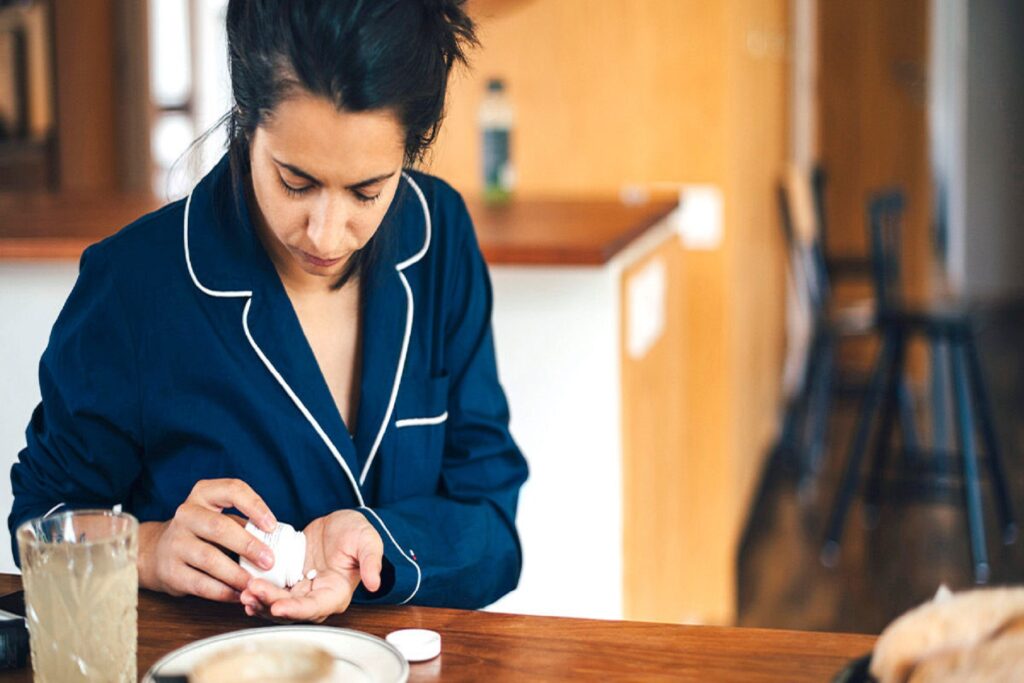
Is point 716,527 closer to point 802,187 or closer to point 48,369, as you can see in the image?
point 802,187

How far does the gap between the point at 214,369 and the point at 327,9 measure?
0.36 metres

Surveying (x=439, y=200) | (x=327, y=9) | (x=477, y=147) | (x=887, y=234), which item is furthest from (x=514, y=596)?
(x=887, y=234)

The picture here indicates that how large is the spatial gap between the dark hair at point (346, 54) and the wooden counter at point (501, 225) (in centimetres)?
91

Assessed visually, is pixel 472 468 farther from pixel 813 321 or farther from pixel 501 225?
pixel 813 321

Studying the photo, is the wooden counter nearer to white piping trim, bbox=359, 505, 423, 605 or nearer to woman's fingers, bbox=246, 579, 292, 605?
white piping trim, bbox=359, 505, 423, 605

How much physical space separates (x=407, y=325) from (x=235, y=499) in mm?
330

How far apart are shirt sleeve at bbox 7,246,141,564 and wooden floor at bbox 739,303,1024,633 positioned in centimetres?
238

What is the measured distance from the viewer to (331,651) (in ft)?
2.81

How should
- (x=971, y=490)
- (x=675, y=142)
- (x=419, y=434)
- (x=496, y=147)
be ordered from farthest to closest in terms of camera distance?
(x=971, y=490), (x=675, y=142), (x=496, y=147), (x=419, y=434)

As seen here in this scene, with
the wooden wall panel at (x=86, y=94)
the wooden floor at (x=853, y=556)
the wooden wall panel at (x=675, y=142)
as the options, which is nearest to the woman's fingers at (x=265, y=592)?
the wooden wall panel at (x=675, y=142)

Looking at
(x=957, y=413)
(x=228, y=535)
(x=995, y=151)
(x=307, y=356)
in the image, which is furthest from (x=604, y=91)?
(x=995, y=151)

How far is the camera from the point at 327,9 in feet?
3.20

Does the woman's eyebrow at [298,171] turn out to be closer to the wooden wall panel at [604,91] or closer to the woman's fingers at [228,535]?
the woman's fingers at [228,535]

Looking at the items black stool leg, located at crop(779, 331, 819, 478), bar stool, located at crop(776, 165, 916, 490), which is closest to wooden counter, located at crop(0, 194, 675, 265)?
bar stool, located at crop(776, 165, 916, 490)
